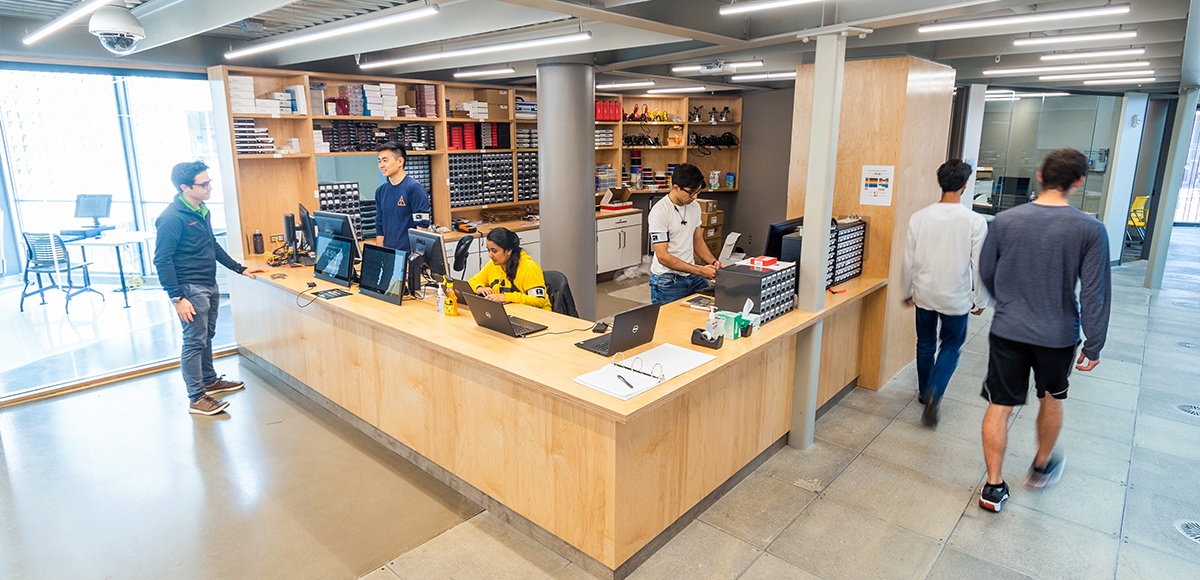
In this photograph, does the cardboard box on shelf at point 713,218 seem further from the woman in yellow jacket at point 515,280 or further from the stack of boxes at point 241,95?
the stack of boxes at point 241,95

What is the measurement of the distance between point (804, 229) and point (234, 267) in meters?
4.57

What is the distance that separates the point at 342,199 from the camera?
273 inches

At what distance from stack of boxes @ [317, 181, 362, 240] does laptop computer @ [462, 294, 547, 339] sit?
11.7 feet

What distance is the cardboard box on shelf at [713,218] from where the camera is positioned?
34.3ft

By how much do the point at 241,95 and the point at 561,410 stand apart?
480 cm

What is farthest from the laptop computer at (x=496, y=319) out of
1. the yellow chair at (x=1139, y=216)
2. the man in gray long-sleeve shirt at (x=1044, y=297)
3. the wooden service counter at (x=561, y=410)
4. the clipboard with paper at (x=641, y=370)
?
the yellow chair at (x=1139, y=216)

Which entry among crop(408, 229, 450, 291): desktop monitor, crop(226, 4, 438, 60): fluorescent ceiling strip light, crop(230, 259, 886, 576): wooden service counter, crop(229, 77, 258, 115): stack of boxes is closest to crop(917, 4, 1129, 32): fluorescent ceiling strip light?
crop(230, 259, 886, 576): wooden service counter

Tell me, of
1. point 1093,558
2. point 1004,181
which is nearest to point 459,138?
point 1093,558

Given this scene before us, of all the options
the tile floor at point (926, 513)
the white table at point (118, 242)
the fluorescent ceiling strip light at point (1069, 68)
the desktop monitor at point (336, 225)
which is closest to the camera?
the tile floor at point (926, 513)

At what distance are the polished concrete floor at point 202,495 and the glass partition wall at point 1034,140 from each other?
1076cm

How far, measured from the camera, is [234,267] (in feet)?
17.5

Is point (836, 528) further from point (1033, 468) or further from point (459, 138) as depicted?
point (459, 138)

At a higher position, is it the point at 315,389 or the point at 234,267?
the point at 234,267

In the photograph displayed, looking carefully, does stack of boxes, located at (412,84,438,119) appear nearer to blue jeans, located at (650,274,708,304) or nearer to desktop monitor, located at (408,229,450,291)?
desktop monitor, located at (408,229,450,291)
